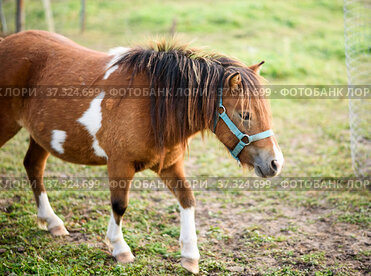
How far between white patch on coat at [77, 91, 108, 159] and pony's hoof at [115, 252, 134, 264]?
974mm

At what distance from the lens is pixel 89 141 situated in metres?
3.45

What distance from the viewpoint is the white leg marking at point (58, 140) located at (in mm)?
3523

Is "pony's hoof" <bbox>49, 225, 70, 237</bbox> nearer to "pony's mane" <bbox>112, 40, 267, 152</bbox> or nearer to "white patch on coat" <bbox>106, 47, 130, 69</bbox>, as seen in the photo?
"pony's mane" <bbox>112, 40, 267, 152</bbox>

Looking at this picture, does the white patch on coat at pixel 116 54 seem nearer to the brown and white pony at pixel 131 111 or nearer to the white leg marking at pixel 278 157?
the brown and white pony at pixel 131 111

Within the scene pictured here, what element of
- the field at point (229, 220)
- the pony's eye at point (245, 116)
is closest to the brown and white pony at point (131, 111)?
the pony's eye at point (245, 116)

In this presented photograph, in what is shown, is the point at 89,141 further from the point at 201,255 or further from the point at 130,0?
the point at 130,0

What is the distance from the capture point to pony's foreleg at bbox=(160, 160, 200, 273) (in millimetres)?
3344

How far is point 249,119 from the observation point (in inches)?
117

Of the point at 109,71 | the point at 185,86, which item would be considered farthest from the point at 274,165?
the point at 109,71

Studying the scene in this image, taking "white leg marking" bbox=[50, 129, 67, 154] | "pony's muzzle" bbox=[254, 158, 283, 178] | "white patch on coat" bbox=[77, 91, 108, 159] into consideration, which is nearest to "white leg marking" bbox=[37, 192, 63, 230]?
"white leg marking" bbox=[50, 129, 67, 154]

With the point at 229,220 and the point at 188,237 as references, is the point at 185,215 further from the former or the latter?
the point at 229,220

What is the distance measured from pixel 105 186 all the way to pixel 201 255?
1941 millimetres

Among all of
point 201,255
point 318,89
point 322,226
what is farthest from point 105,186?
point 318,89

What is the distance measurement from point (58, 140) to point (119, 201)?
88 cm
